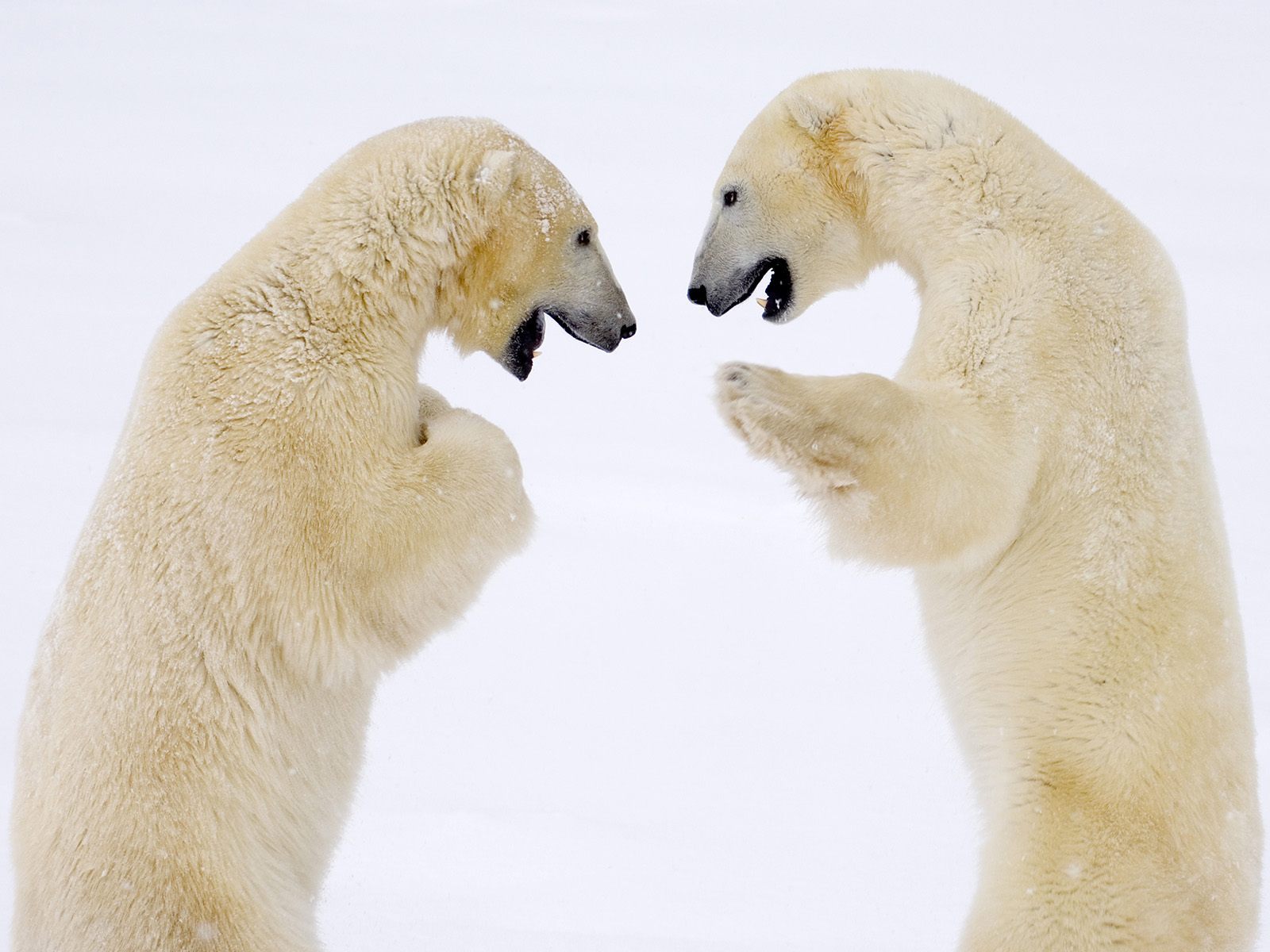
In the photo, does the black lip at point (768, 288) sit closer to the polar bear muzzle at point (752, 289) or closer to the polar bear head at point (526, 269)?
the polar bear muzzle at point (752, 289)

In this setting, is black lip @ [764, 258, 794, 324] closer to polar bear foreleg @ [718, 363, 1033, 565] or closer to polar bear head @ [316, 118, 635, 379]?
polar bear head @ [316, 118, 635, 379]

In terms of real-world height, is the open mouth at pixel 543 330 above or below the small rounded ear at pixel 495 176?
below

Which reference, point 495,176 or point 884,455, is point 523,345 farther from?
point 884,455

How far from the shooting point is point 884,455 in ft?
9.72

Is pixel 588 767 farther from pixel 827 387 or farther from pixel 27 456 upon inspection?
pixel 27 456

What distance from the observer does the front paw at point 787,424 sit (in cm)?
295

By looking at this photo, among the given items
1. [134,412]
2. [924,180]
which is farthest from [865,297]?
[134,412]

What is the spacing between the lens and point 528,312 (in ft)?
11.8

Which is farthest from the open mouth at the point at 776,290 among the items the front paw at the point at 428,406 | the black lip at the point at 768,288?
the front paw at the point at 428,406

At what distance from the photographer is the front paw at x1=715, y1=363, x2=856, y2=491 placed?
2.95 m

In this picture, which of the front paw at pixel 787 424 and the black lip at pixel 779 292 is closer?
the front paw at pixel 787 424

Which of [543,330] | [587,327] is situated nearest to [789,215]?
[587,327]

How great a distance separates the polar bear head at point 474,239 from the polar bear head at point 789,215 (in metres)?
0.37

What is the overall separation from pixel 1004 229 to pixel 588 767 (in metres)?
2.71
